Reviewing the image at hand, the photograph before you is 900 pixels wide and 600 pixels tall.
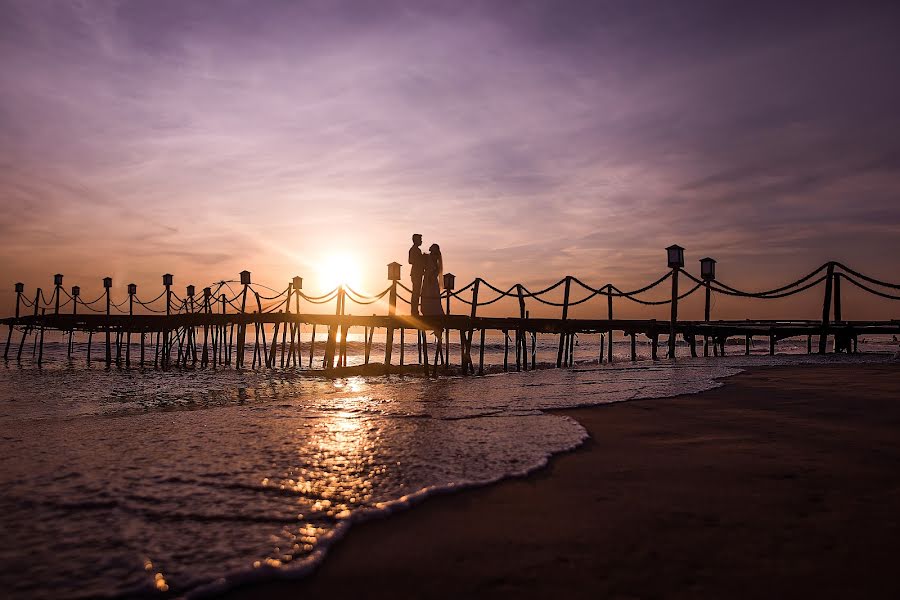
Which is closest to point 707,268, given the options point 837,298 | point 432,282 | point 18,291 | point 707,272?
point 707,272

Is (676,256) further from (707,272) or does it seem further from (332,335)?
(332,335)

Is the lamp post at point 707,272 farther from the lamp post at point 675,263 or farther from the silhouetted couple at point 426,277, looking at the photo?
the silhouetted couple at point 426,277

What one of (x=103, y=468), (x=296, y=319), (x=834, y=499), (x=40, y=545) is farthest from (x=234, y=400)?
(x=296, y=319)

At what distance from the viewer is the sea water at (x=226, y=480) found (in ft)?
6.18

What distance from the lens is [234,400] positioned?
8.56 meters

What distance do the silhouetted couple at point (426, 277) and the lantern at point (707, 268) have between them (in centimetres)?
815

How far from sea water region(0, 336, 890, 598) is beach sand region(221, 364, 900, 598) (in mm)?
204

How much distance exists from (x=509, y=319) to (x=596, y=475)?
14229 millimetres

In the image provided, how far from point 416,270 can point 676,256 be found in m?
7.17

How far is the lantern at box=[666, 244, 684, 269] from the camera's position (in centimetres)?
1495

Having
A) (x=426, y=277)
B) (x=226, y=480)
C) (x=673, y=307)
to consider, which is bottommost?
(x=226, y=480)

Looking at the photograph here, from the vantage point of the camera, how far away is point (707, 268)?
647 inches

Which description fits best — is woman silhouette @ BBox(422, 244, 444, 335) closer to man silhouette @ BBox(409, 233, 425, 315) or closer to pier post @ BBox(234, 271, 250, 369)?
man silhouette @ BBox(409, 233, 425, 315)

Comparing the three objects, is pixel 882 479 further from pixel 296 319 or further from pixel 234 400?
pixel 296 319
